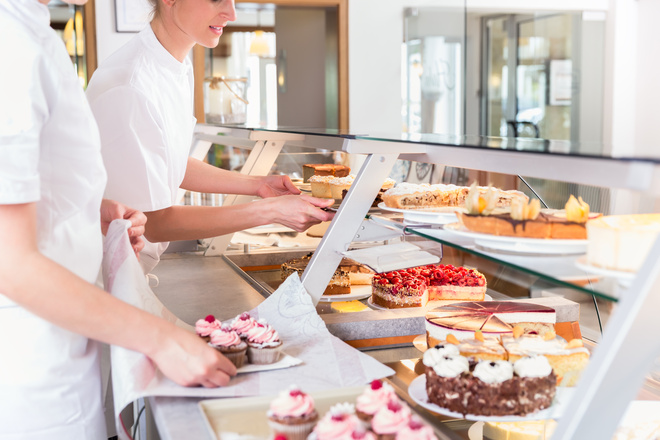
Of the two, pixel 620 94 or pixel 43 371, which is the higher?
pixel 620 94

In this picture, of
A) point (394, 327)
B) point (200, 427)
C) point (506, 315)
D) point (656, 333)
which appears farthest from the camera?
point (394, 327)

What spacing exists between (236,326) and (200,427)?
12.0 inches

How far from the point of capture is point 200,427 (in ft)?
3.91

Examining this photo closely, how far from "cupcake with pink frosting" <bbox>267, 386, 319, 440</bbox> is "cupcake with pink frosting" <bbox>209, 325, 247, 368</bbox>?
31cm

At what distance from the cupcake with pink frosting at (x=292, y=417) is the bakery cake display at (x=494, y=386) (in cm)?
28

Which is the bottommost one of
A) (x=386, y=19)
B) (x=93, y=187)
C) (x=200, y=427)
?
(x=200, y=427)

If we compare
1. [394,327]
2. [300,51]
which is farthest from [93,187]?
[300,51]

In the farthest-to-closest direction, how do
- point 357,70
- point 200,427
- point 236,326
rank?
1. point 357,70
2. point 236,326
3. point 200,427

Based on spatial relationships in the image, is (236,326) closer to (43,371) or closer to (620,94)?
(43,371)

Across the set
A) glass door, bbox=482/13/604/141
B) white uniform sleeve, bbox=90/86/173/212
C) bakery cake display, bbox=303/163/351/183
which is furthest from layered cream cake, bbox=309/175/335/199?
glass door, bbox=482/13/604/141

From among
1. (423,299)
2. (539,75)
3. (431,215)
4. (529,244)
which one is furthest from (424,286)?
(539,75)

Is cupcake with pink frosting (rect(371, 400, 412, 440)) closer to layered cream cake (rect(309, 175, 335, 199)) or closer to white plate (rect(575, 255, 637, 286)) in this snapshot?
white plate (rect(575, 255, 637, 286))

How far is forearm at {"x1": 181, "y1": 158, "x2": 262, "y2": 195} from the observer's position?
2.34 metres

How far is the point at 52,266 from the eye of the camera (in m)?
1.10
